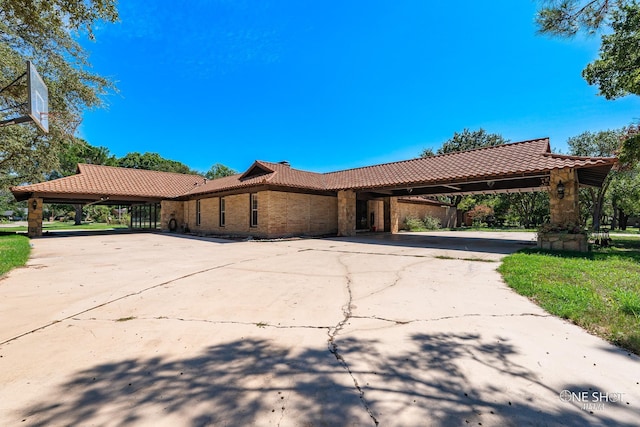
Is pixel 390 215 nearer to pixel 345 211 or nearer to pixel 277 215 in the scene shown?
pixel 345 211

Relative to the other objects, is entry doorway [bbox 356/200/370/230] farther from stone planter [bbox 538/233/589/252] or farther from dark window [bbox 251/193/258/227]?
stone planter [bbox 538/233/589/252]

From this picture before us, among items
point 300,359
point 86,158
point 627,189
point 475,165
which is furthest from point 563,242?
point 86,158

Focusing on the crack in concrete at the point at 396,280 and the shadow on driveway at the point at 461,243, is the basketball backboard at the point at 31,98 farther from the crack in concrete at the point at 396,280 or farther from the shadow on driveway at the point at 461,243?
the shadow on driveway at the point at 461,243

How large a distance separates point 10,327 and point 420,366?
16.4 ft

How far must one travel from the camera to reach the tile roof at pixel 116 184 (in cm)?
1792

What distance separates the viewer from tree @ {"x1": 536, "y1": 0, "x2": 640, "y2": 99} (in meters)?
6.43

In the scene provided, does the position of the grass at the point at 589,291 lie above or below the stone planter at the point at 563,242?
below

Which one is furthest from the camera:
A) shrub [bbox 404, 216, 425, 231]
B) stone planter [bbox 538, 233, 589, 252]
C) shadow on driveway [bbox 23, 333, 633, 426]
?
shrub [bbox 404, 216, 425, 231]

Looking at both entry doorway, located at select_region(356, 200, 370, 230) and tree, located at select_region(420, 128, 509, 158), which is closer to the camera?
entry doorway, located at select_region(356, 200, 370, 230)

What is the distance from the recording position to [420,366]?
275 cm

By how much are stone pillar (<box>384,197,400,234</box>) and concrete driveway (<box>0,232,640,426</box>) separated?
686 inches

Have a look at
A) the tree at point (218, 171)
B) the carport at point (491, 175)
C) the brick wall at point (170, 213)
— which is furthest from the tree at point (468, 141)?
the tree at point (218, 171)

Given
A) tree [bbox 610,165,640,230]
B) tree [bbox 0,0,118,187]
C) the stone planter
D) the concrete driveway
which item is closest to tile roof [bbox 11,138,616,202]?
the stone planter

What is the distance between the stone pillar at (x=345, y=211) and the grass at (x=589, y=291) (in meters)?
11.1
